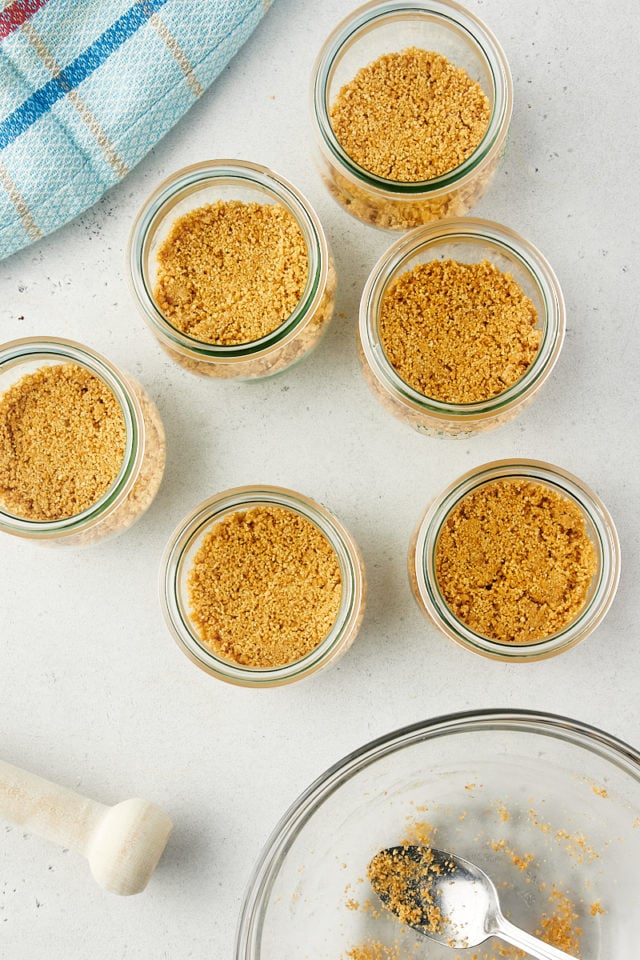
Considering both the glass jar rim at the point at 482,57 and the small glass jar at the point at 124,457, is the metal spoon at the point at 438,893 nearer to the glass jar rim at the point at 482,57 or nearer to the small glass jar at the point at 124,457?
the small glass jar at the point at 124,457

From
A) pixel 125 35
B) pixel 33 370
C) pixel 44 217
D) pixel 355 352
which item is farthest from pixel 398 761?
pixel 125 35

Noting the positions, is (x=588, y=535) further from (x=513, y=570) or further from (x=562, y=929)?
(x=562, y=929)

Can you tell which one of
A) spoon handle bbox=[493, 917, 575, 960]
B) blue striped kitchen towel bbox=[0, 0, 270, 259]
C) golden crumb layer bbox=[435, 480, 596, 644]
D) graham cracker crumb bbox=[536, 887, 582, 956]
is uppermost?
blue striped kitchen towel bbox=[0, 0, 270, 259]

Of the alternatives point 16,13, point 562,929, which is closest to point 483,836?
point 562,929

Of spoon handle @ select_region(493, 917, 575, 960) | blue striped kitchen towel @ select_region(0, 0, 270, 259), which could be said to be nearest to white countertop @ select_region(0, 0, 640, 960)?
blue striped kitchen towel @ select_region(0, 0, 270, 259)

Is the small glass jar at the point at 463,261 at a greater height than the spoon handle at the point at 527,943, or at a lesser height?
greater

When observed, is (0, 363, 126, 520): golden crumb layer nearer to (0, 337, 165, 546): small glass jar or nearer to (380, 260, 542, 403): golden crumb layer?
(0, 337, 165, 546): small glass jar

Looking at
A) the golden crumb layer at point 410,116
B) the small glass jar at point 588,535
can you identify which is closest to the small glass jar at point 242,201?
the golden crumb layer at point 410,116

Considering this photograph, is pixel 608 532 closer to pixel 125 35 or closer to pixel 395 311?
pixel 395 311
